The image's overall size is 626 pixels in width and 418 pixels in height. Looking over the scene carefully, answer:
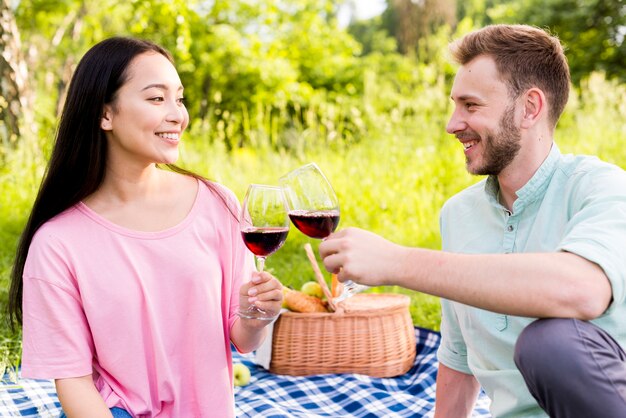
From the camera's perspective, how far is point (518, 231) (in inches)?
89.9

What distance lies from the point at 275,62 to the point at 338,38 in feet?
9.69

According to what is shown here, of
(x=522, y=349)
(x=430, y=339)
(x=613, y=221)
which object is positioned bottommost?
(x=430, y=339)

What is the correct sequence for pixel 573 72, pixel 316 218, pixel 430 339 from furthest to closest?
pixel 573 72 < pixel 430 339 < pixel 316 218

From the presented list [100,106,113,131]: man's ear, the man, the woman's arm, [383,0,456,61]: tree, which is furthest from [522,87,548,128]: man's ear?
[383,0,456,61]: tree

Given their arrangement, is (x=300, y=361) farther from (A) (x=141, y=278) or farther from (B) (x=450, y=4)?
(B) (x=450, y=4)

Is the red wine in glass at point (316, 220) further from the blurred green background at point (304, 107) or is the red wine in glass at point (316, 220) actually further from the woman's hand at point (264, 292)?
the blurred green background at point (304, 107)

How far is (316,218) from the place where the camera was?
2.05 meters

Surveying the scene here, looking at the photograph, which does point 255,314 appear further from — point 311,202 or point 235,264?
point 311,202

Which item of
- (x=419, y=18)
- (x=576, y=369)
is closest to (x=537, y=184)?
(x=576, y=369)

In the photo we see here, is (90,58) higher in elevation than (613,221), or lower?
higher

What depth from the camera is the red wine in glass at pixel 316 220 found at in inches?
81.0

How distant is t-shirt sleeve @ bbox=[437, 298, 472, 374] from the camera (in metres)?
2.55

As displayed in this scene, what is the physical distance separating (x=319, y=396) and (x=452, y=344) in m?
1.22

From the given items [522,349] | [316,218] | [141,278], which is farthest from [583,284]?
[141,278]
